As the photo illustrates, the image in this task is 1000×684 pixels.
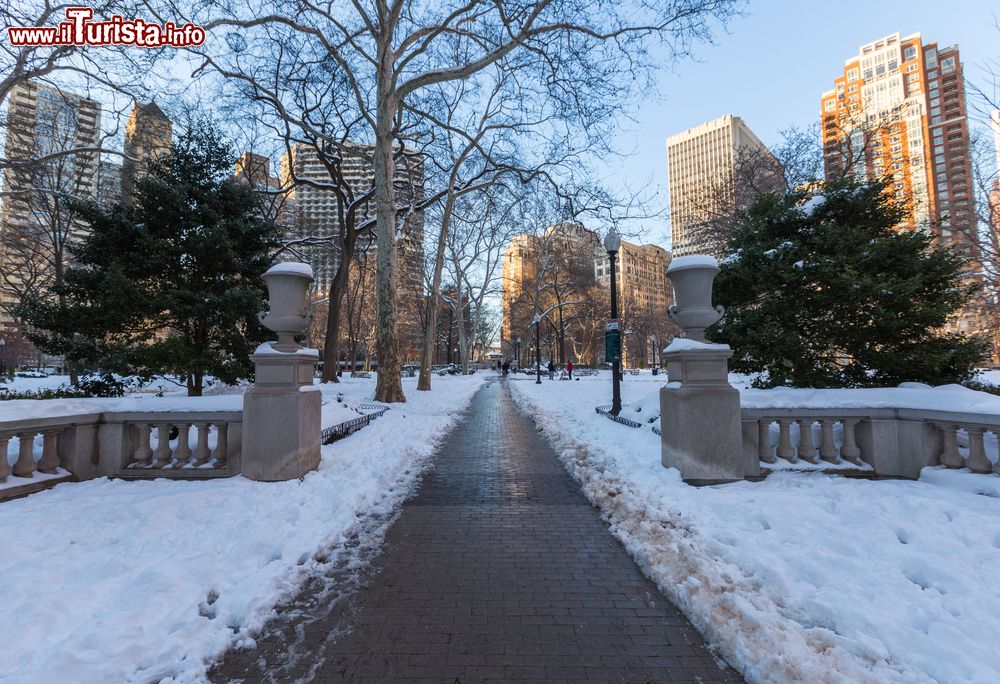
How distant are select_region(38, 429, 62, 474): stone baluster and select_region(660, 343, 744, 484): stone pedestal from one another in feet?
25.4

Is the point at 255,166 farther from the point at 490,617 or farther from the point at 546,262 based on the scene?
the point at 546,262

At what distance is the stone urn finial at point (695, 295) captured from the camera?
6.14 m

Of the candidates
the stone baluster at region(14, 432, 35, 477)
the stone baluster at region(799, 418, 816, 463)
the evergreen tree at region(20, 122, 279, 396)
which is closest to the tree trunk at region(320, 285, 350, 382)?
the evergreen tree at region(20, 122, 279, 396)

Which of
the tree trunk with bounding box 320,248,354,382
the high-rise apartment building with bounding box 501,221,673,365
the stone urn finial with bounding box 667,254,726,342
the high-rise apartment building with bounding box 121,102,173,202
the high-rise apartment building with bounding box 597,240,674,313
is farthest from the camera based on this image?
the high-rise apartment building with bounding box 597,240,674,313

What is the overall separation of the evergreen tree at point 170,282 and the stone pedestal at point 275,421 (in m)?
4.11

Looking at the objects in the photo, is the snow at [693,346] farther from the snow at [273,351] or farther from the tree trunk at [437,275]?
the tree trunk at [437,275]

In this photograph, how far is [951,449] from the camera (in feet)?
17.1

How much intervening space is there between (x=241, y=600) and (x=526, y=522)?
271 centimetres

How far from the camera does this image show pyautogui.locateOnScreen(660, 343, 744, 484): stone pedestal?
220 inches

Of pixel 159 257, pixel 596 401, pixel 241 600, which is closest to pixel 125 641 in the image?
pixel 241 600

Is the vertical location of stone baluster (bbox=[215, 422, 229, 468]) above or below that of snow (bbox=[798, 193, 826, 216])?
below

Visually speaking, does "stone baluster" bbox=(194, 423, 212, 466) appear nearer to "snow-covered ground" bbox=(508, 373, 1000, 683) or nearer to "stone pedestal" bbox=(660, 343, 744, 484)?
"snow-covered ground" bbox=(508, 373, 1000, 683)

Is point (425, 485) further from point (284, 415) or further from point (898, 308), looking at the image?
point (898, 308)

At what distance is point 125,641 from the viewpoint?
2496 millimetres
